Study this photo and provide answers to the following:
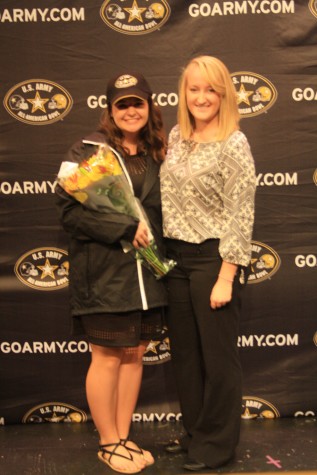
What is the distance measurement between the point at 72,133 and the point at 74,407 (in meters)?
1.33

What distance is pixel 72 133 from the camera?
3080 mm

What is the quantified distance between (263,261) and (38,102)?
128 centimetres

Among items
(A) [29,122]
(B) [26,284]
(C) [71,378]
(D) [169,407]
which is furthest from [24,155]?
(D) [169,407]

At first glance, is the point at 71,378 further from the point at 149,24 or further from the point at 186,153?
the point at 149,24

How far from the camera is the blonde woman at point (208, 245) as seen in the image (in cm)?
243

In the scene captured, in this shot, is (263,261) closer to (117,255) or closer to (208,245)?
(208,245)

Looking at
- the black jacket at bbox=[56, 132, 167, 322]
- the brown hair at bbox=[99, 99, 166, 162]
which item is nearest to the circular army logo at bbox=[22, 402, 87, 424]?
the black jacket at bbox=[56, 132, 167, 322]

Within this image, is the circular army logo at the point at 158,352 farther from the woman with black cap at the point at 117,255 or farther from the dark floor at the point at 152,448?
the woman with black cap at the point at 117,255

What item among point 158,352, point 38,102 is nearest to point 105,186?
point 38,102

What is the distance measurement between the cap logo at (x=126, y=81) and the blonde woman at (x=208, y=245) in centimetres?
18

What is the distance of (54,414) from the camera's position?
326 cm

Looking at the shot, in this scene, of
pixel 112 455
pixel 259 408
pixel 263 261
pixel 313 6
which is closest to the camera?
pixel 112 455

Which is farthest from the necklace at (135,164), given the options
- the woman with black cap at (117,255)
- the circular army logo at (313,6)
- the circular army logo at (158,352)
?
the circular army logo at (313,6)

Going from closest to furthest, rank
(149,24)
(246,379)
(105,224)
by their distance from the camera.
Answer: (105,224)
(149,24)
(246,379)
